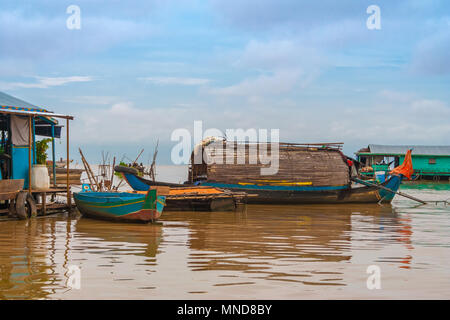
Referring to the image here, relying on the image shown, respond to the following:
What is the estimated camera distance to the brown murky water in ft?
18.4

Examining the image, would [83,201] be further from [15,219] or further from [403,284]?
[403,284]

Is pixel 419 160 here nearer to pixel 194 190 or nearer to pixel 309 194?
pixel 309 194

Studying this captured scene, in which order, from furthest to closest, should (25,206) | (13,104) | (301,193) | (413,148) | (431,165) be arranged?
(413,148) → (431,165) → (301,193) → (13,104) → (25,206)

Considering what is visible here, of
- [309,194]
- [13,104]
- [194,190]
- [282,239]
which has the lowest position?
[282,239]

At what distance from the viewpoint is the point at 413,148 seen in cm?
3941

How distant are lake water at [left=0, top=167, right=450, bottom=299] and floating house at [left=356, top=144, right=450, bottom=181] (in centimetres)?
2723

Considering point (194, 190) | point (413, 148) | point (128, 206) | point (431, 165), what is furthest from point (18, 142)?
point (431, 165)

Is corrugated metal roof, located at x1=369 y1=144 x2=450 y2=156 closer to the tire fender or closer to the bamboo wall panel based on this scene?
the bamboo wall panel

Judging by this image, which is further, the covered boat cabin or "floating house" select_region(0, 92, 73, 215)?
the covered boat cabin

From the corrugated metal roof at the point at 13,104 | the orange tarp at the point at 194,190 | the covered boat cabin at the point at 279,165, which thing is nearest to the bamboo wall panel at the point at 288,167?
the covered boat cabin at the point at 279,165

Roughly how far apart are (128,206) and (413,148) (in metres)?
33.2

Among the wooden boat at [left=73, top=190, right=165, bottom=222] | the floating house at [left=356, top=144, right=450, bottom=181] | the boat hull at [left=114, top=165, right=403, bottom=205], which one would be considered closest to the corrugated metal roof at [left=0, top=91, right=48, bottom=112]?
the wooden boat at [left=73, top=190, right=165, bottom=222]

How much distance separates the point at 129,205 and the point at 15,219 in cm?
306
